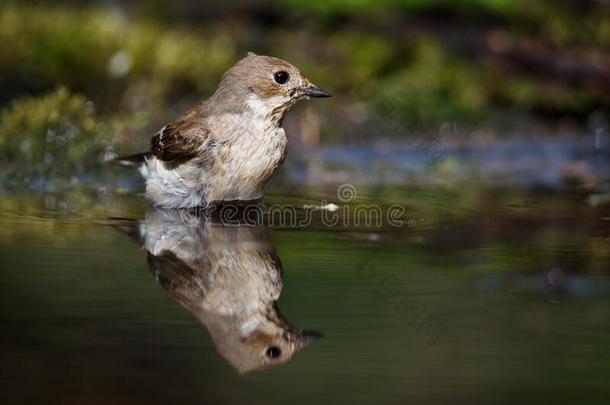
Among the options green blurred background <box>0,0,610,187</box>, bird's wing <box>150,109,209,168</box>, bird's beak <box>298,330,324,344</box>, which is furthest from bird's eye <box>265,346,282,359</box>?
green blurred background <box>0,0,610,187</box>

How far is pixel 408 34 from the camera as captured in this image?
12.8 metres

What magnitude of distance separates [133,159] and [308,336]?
427 centimetres

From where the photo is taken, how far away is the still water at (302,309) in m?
3.36

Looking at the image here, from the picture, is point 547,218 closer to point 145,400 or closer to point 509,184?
point 509,184

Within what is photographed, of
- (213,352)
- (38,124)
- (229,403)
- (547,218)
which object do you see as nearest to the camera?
(229,403)

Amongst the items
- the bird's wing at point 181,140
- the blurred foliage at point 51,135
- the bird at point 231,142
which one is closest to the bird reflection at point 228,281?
the bird at point 231,142

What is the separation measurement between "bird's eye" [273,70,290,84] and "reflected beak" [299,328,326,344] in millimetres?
3622

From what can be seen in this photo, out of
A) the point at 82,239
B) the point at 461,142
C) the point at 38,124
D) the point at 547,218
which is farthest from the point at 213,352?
the point at 461,142

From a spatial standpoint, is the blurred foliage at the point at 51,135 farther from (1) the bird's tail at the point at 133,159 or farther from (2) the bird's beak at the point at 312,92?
(2) the bird's beak at the point at 312,92

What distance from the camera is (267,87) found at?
24.1ft

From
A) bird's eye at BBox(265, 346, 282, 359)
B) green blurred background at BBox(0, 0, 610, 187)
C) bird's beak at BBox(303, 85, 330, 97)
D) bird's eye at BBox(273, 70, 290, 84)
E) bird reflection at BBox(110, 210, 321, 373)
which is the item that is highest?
green blurred background at BBox(0, 0, 610, 187)

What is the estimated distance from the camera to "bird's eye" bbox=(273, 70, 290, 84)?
7359 mm

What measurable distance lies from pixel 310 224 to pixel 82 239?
4.15 ft

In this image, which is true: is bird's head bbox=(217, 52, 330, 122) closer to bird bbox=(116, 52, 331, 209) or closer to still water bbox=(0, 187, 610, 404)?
bird bbox=(116, 52, 331, 209)
